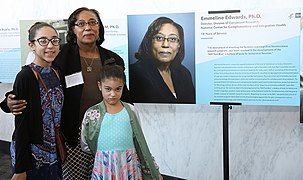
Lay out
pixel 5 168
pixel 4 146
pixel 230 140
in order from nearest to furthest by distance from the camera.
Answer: pixel 230 140 → pixel 5 168 → pixel 4 146

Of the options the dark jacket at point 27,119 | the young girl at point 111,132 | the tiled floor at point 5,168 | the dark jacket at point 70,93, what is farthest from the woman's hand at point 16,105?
the tiled floor at point 5,168

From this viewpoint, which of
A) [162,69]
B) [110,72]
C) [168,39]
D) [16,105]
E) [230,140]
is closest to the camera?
[16,105]

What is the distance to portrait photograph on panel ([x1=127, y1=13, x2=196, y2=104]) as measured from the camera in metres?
3.46

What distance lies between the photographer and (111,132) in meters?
2.70

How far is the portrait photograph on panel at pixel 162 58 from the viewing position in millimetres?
3455

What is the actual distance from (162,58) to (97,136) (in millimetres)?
1117

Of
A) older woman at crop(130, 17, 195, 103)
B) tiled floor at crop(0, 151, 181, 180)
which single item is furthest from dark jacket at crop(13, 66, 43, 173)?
tiled floor at crop(0, 151, 181, 180)

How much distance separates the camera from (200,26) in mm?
3377

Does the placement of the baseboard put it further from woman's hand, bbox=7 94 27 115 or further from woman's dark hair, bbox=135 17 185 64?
woman's hand, bbox=7 94 27 115

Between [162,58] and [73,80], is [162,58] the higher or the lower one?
the higher one

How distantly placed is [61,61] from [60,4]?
2428mm

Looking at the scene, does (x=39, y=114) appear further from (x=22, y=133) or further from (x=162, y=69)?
(x=162, y=69)

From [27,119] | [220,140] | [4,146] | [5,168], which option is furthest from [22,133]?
[4,146]

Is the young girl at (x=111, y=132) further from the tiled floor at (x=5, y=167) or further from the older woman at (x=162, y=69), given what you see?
the tiled floor at (x=5, y=167)
